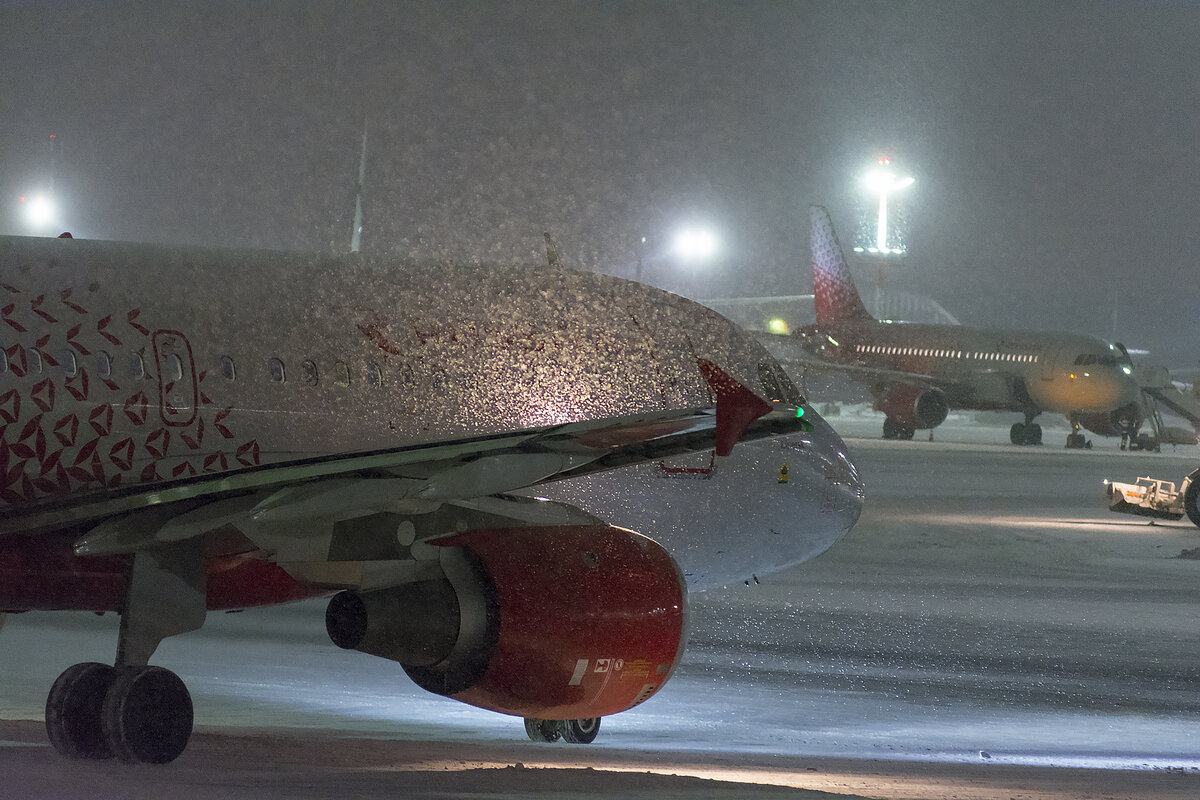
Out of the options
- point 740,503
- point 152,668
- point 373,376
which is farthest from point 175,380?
point 740,503

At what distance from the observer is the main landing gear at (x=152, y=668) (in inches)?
292

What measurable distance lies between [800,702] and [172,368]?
5.59m

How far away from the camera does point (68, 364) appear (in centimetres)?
794

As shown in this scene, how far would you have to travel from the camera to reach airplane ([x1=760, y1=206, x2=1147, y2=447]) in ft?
150

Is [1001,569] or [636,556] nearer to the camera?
[636,556]

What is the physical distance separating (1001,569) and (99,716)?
14.2 m

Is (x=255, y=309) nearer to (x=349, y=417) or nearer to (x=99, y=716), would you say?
(x=349, y=417)

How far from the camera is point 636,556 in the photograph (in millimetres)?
8047

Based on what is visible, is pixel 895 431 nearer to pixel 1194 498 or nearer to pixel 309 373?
pixel 1194 498

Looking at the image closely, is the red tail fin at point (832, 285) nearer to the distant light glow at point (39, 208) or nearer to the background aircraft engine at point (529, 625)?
the distant light glow at point (39, 208)

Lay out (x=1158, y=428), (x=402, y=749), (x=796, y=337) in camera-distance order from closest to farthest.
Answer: (x=402, y=749) → (x=1158, y=428) → (x=796, y=337)

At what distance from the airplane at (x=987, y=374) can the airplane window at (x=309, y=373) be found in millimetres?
40023

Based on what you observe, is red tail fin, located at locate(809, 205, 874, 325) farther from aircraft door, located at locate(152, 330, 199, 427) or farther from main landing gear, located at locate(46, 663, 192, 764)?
main landing gear, located at locate(46, 663, 192, 764)

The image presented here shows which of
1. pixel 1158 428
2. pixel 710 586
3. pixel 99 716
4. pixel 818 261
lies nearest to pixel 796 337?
pixel 818 261
